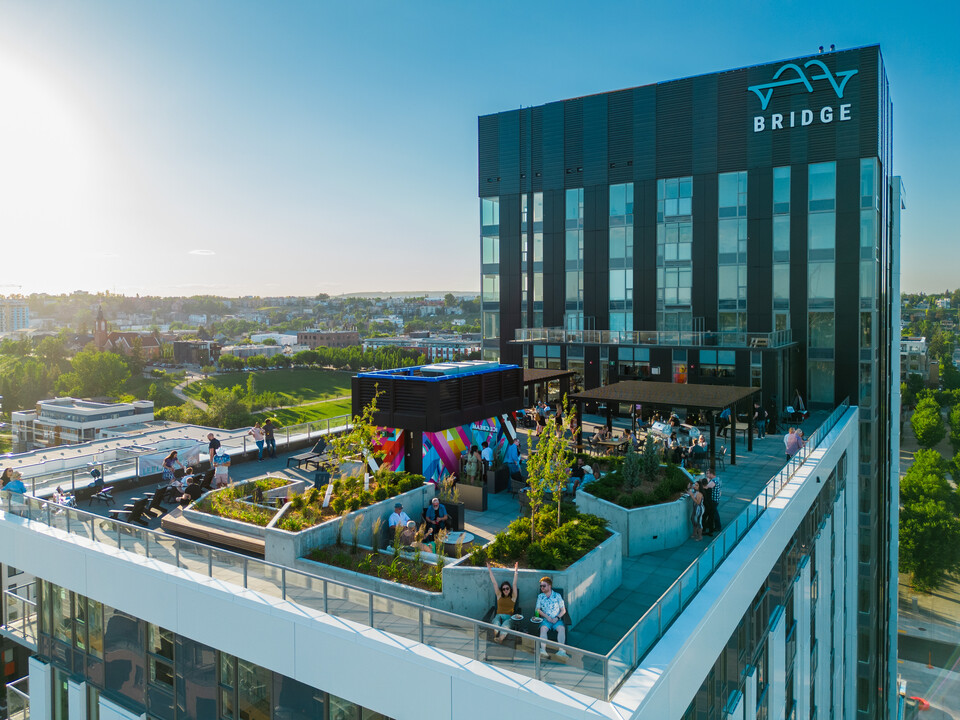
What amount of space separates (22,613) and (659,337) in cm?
2815

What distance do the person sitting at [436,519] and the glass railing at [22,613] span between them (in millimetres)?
8512

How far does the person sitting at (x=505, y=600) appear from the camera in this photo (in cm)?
970

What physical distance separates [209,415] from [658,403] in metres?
114

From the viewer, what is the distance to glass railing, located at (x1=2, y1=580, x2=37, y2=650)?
49.0ft

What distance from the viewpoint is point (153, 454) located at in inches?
764

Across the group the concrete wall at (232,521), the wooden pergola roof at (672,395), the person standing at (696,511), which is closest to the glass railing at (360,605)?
the concrete wall at (232,521)

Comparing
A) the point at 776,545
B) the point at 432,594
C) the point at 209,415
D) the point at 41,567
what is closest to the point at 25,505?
the point at 41,567

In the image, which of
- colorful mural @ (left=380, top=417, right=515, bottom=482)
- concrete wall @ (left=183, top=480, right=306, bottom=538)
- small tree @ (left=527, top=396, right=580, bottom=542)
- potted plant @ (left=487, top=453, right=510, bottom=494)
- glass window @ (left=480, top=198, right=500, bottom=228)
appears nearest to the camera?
small tree @ (left=527, top=396, right=580, bottom=542)

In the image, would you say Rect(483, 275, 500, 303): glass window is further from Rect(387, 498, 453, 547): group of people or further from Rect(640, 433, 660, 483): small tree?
Rect(387, 498, 453, 547): group of people

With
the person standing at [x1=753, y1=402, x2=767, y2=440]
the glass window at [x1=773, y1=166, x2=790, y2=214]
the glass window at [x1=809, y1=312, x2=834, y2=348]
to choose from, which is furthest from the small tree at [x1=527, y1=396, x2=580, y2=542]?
the glass window at [x1=773, y1=166, x2=790, y2=214]

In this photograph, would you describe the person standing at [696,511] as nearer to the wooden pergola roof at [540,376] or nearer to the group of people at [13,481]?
the wooden pergola roof at [540,376]

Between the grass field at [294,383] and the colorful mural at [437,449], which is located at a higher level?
the colorful mural at [437,449]

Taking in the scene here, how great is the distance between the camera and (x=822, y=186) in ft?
108

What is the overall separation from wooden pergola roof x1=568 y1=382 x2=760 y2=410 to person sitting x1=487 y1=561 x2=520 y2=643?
468 inches
